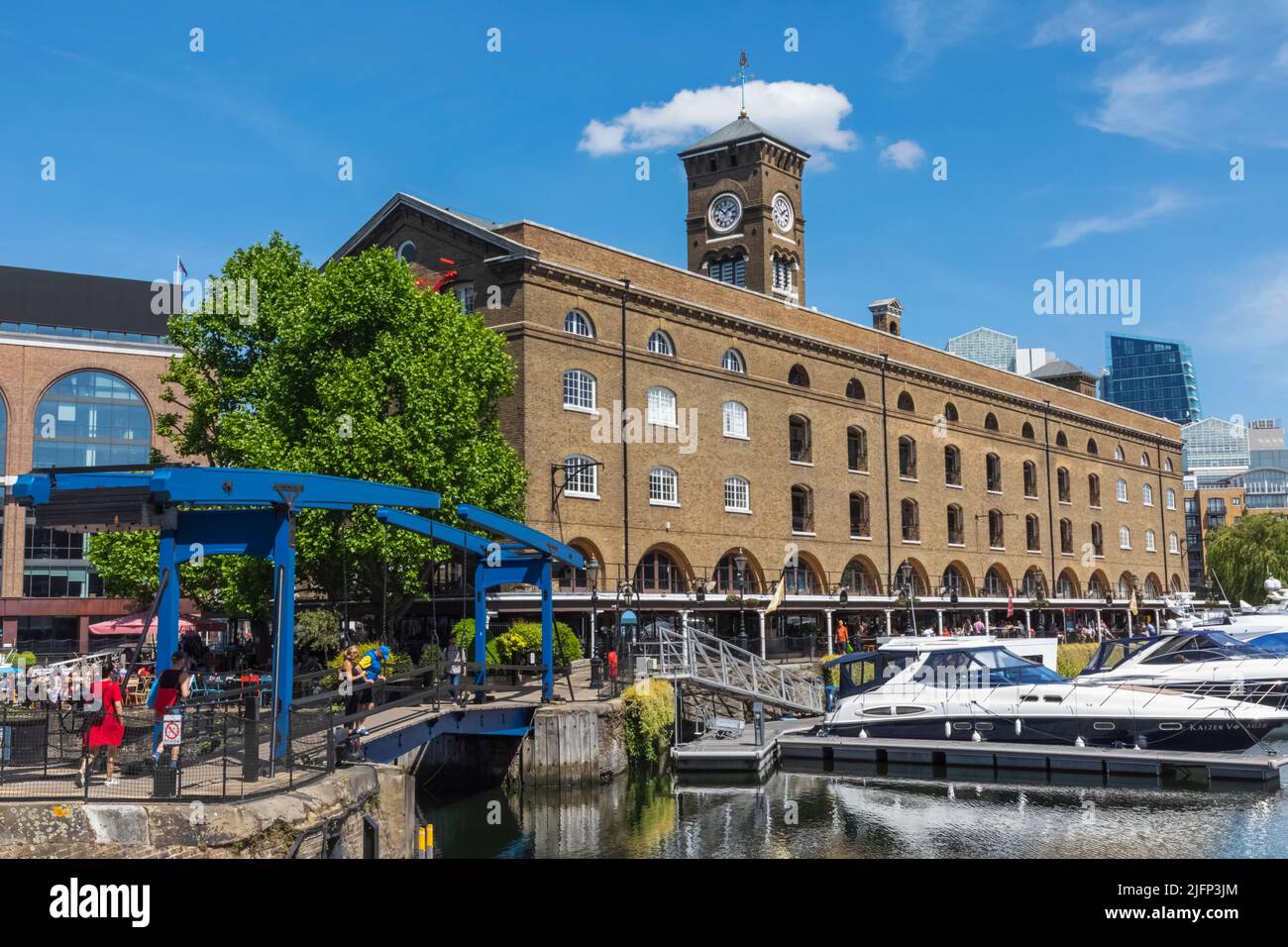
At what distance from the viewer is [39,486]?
50.0 feet

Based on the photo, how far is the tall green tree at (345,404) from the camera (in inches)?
1179

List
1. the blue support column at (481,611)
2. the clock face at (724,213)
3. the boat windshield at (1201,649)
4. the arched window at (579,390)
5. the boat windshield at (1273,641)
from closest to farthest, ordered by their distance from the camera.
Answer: the blue support column at (481,611), the boat windshield at (1201,649), the boat windshield at (1273,641), the arched window at (579,390), the clock face at (724,213)

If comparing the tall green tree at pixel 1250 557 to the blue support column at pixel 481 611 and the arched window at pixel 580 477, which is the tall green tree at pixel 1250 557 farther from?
the blue support column at pixel 481 611

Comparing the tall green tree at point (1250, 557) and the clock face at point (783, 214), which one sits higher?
the clock face at point (783, 214)

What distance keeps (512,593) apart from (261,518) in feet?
62.6

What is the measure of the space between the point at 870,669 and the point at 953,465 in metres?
28.1

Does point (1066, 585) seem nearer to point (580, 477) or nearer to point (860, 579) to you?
point (860, 579)

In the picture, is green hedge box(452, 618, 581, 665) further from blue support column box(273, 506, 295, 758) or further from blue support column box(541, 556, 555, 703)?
blue support column box(273, 506, 295, 758)

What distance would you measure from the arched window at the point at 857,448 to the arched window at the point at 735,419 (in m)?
7.98

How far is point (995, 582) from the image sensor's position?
2402 inches

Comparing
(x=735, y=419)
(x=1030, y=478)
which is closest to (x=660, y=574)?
(x=735, y=419)

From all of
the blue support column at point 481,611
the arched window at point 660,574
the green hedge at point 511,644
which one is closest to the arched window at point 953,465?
the arched window at point 660,574

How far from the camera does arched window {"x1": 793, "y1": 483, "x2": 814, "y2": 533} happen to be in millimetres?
49281

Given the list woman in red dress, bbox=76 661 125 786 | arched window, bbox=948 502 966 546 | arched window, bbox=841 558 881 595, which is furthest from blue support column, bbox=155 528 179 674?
arched window, bbox=948 502 966 546
